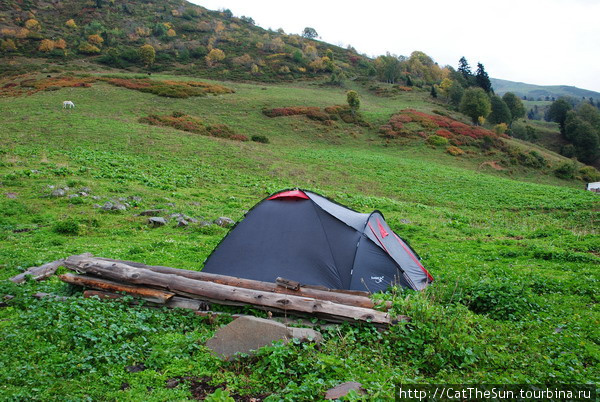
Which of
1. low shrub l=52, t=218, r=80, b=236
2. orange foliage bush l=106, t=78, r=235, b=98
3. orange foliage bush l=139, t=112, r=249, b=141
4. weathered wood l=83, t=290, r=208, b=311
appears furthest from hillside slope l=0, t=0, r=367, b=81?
weathered wood l=83, t=290, r=208, b=311

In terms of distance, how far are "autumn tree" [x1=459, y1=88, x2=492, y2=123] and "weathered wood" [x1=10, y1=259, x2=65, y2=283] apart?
68.4 metres

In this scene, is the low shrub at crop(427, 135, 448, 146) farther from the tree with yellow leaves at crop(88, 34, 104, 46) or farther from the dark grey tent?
the tree with yellow leaves at crop(88, 34, 104, 46)

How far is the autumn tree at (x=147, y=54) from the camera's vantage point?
7538 cm

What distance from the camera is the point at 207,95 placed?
53719mm

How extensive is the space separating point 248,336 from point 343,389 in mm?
1954

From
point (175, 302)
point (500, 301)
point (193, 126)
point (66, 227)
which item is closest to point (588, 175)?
point (193, 126)

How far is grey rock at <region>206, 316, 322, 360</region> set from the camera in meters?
6.00

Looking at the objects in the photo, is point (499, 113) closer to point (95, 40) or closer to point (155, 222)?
point (155, 222)

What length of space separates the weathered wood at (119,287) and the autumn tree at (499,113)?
8220 centimetres

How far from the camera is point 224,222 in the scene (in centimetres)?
1586

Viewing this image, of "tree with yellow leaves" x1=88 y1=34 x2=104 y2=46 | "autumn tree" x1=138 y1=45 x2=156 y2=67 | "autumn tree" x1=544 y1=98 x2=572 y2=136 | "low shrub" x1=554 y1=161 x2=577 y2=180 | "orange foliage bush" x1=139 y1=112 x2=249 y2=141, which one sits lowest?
"orange foliage bush" x1=139 y1=112 x2=249 y2=141

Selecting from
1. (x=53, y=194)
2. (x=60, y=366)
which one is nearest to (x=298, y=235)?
(x=60, y=366)

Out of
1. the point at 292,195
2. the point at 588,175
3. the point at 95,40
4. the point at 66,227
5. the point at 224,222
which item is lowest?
the point at 66,227

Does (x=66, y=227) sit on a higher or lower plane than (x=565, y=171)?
lower
